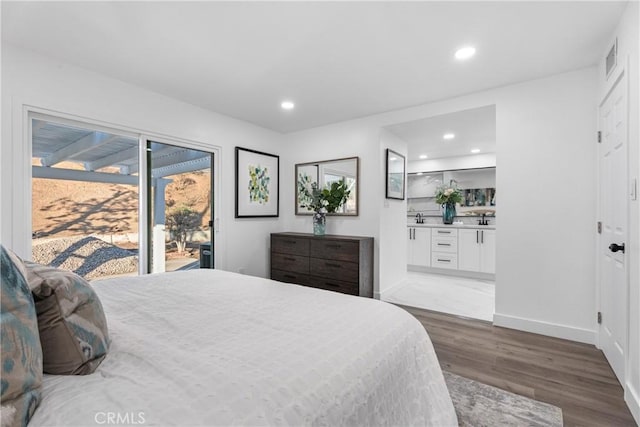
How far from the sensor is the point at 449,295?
4.12 m

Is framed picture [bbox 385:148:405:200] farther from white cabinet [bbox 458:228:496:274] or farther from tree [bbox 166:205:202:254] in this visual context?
tree [bbox 166:205:202:254]

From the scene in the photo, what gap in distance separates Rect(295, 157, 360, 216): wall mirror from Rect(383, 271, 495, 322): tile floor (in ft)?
4.44

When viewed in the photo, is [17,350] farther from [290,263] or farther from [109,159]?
[290,263]

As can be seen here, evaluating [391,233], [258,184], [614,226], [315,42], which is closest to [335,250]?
[391,233]

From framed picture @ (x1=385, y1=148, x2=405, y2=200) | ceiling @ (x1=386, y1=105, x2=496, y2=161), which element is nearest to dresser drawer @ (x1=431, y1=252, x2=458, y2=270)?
framed picture @ (x1=385, y1=148, x2=405, y2=200)

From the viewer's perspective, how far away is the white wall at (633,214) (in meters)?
1.67

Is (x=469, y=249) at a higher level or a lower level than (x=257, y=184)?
lower

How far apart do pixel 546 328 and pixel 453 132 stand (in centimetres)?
264

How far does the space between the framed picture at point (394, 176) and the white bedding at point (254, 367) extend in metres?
2.68

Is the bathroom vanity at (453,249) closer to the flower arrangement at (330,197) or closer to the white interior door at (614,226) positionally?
the flower arrangement at (330,197)

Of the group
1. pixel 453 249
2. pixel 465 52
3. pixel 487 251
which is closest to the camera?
pixel 465 52

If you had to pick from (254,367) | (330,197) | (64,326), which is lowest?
(254,367)

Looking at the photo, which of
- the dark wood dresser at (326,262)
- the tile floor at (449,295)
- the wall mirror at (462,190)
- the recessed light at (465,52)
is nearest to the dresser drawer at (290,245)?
the dark wood dresser at (326,262)

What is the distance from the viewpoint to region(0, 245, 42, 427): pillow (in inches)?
24.3
